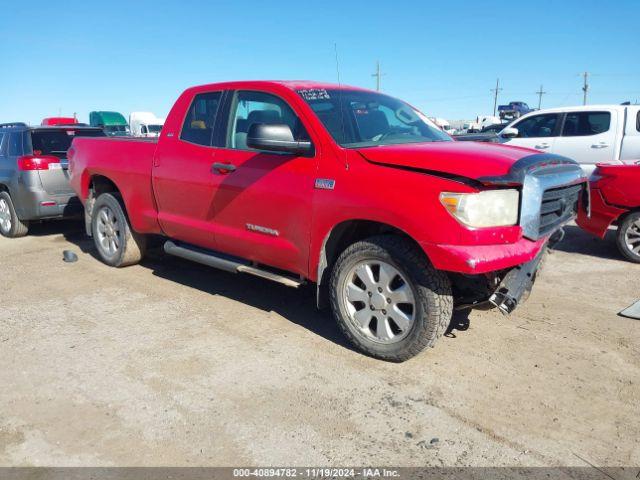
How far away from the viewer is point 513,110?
99.7 ft

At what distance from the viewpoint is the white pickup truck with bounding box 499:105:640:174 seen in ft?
30.9

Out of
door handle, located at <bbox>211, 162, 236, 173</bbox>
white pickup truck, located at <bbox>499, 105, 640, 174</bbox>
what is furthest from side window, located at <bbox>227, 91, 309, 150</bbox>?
white pickup truck, located at <bbox>499, 105, 640, 174</bbox>

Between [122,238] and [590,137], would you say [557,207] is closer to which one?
[122,238]

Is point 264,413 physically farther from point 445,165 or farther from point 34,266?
point 34,266

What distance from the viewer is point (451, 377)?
11.6 ft

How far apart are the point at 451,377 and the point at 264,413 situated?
1.26 metres

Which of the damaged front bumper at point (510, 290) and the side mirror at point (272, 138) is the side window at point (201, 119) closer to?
the side mirror at point (272, 138)

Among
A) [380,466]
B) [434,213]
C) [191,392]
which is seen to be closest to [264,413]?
[191,392]

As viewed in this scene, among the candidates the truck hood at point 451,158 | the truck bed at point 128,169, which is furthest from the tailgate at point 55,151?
the truck hood at point 451,158

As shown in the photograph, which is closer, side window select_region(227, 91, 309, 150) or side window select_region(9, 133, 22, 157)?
side window select_region(227, 91, 309, 150)

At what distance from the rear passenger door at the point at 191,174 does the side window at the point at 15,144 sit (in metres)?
3.61

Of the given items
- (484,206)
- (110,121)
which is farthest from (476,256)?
(110,121)

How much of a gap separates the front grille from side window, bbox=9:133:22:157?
706 cm

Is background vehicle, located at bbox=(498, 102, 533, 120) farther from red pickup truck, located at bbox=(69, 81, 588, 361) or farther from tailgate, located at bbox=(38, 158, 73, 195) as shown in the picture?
red pickup truck, located at bbox=(69, 81, 588, 361)
